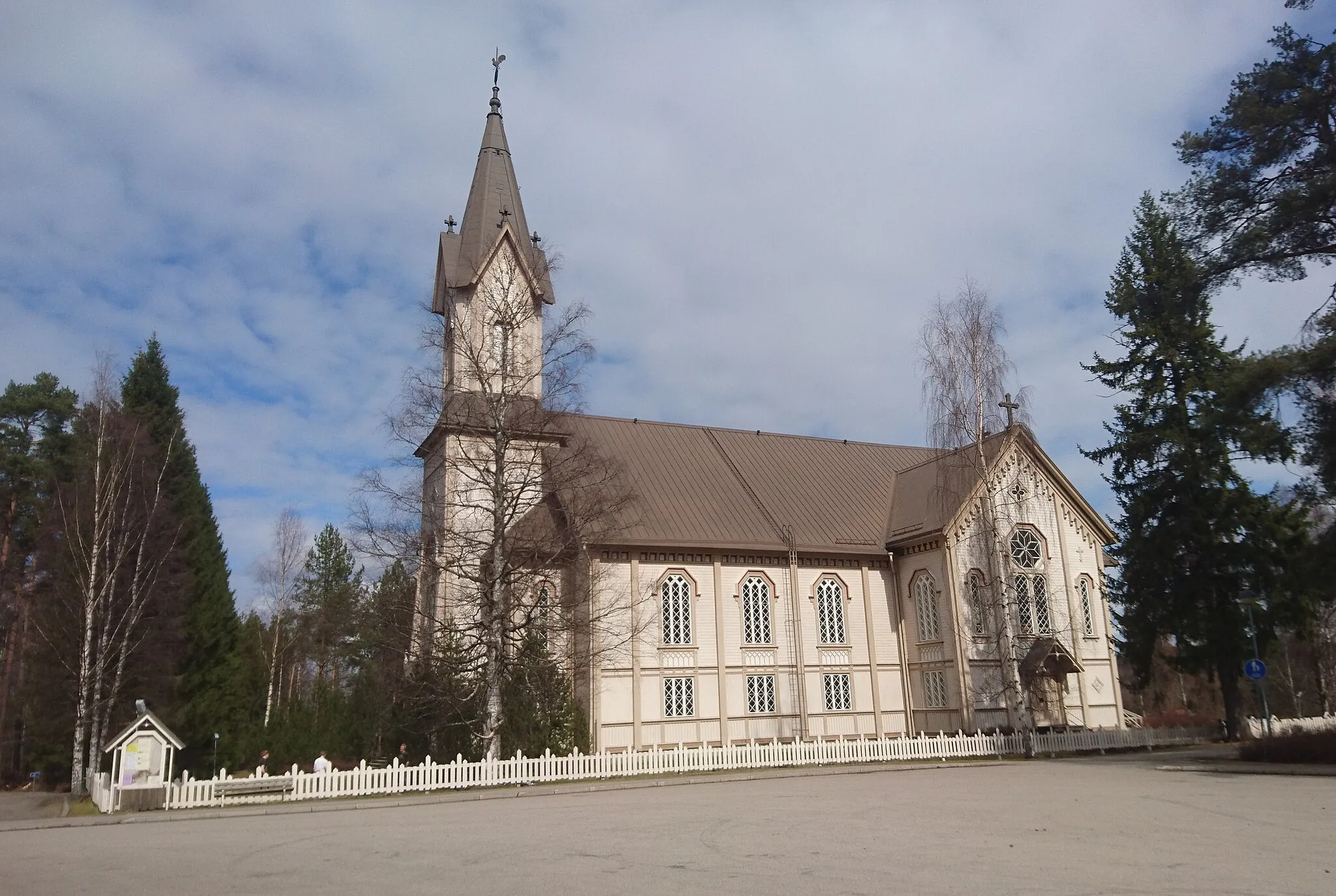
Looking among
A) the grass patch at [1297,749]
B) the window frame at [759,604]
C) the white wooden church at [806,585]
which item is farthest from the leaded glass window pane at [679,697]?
the grass patch at [1297,749]

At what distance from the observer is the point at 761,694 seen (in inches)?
1136

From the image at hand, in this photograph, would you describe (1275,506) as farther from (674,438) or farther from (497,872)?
(497,872)

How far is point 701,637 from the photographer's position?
2844 centimetres

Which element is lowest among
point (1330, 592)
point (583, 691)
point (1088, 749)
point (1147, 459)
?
point (1088, 749)

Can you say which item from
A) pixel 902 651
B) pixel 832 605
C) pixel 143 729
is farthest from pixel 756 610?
pixel 143 729

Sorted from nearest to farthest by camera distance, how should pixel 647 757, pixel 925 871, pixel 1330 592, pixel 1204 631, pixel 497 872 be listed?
pixel 925 871 < pixel 497 872 < pixel 1330 592 < pixel 647 757 < pixel 1204 631

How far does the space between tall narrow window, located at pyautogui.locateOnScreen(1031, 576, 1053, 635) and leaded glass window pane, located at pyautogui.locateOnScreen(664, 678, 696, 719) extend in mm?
12576

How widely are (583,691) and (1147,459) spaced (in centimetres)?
2026

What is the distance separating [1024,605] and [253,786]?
80.2 ft

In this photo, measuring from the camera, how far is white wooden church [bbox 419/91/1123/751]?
90.9 ft

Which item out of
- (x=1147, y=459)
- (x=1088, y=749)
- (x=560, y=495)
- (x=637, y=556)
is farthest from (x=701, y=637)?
(x=1147, y=459)

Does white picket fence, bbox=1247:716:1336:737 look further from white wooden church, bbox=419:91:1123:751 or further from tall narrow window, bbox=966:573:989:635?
tall narrow window, bbox=966:573:989:635

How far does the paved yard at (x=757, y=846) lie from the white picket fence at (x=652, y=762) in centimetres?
238

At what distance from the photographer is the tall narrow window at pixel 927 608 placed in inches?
1196
